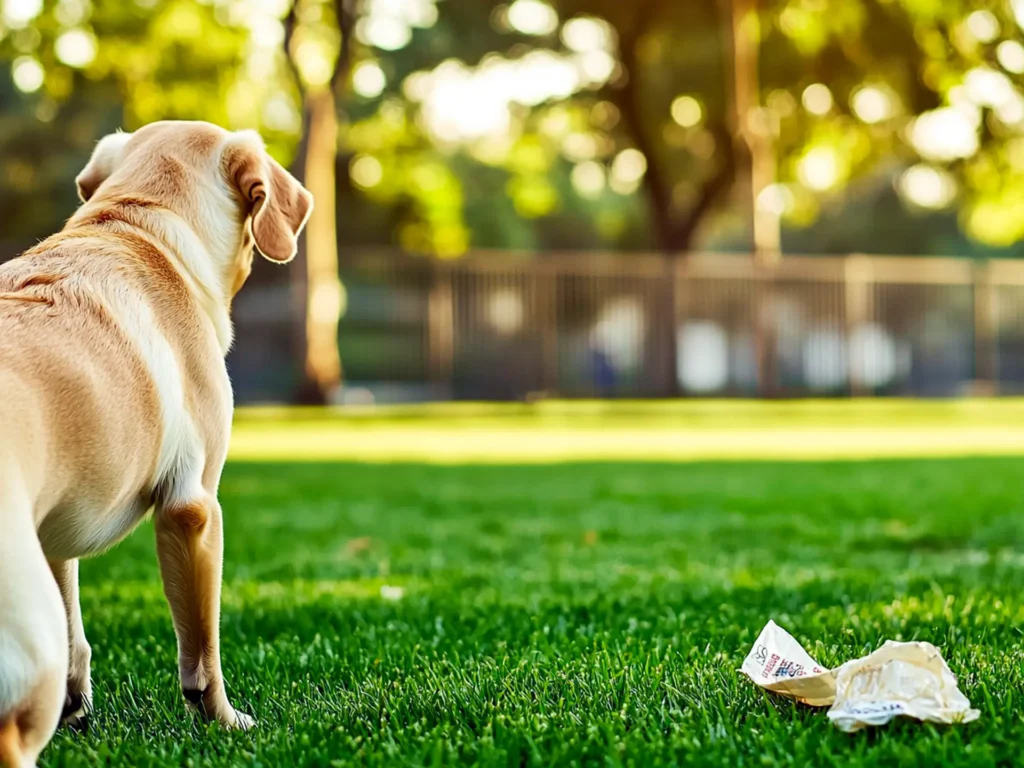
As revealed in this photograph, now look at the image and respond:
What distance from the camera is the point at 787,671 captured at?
252 cm

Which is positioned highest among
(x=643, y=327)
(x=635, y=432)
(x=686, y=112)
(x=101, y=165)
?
(x=686, y=112)

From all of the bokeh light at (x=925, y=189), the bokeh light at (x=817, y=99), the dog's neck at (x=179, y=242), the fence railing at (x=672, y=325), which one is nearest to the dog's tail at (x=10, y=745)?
the dog's neck at (x=179, y=242)

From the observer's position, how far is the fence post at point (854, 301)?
2452 cm

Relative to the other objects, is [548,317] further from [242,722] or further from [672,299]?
[242,722]

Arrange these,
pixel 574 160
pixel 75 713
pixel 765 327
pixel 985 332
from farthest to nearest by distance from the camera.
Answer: pixel 574 160 < pixel 985 332 < pixel 765 327 < pixel 75 713

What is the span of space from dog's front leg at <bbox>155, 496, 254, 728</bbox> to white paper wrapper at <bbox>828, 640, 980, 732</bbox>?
1318 millimetres

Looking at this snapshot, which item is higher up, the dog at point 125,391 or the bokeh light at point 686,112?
the bokeh light at point 686,112

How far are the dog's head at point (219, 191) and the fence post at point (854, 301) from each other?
2289 cm

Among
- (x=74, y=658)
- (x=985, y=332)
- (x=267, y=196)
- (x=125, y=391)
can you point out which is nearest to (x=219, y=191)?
(x=267, y=196)

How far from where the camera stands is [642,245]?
44.9 metres

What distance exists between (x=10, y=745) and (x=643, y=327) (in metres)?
22.0

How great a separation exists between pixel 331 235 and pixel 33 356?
732 inches

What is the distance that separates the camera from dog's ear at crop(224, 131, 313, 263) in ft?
9.24

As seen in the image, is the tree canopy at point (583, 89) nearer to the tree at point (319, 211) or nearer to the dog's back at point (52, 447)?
the tree at point (319, 211)
